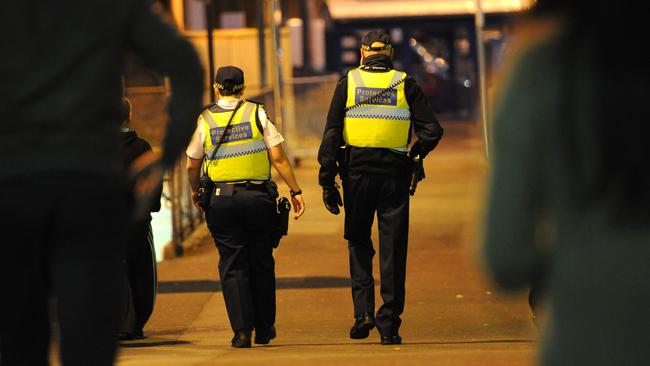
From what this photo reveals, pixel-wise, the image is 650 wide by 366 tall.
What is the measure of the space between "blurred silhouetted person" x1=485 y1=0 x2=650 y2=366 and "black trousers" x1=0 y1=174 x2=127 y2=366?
1.13 metres

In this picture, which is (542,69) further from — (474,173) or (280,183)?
(474,173)

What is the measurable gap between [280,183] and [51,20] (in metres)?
17.1

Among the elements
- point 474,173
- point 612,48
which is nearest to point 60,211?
point 612,48

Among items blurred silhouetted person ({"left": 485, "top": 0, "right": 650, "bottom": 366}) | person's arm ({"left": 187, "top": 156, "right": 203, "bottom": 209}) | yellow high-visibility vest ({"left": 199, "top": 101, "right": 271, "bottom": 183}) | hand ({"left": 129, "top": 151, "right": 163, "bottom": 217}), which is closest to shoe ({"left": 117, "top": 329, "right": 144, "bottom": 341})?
person's arm ({"left": 187, "top": 156, "right": 203, "bottom": 209})

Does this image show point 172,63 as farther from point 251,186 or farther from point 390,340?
point 390,340

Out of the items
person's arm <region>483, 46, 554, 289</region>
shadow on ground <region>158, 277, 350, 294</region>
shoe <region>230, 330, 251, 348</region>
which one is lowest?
shadow on ground <region>158, 277, 350, 294</region>

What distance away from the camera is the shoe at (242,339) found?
30.0 ft

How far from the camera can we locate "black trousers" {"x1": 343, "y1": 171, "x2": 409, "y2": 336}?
9.15m

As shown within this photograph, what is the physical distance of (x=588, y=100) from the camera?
2684 millimetres

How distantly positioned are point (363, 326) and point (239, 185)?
125 cm

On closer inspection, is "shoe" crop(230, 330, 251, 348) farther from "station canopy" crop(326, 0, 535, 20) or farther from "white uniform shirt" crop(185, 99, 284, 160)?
"station canopy" crop(326, 0, 535, 20)

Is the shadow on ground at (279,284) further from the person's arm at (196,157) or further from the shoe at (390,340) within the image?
the person's arm at (196,157)

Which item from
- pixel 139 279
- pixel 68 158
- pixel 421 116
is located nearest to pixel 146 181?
pixel 68 158

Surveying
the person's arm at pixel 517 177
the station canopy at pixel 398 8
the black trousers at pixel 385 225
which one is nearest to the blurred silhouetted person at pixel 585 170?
the person's arm at pixel 517 177
